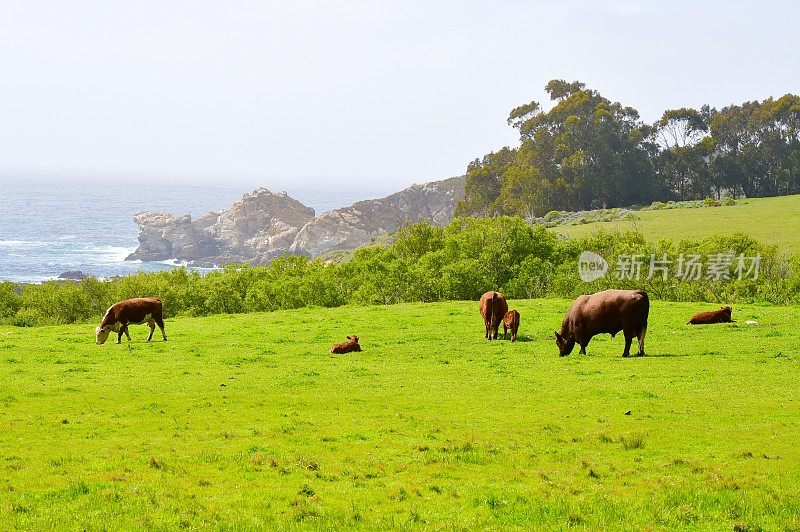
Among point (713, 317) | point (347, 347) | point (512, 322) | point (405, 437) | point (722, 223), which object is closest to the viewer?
point (405, 437)

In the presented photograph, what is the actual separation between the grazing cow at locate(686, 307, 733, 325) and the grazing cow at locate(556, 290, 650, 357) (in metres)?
9.29

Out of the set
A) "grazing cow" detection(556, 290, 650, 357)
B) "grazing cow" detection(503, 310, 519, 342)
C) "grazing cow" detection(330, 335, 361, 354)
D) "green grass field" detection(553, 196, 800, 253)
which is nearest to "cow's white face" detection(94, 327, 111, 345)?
"grazing cow" detection(330, 335, 361, 354)

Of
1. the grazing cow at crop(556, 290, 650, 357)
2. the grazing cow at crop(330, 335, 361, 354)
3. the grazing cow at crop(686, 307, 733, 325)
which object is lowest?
the grazing cow at crop(330, 335, 361, 354)

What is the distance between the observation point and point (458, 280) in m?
52.2

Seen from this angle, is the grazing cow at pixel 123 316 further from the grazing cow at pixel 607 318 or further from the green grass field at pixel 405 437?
Result: the grazing cow at pixel 607 318

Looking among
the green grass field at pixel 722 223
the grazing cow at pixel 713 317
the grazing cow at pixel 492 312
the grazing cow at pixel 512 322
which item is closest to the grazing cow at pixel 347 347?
the grazing cow at pixel 492 312

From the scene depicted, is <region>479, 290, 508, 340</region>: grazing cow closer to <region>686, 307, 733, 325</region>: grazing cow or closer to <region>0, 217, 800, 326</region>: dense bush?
<region>686, 307, 733, 325</region>: grazing cow

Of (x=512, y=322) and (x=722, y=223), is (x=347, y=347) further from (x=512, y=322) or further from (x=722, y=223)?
(x=722, y=223)

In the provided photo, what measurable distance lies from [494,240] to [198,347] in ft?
101

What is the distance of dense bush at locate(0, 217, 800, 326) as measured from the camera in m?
50.4

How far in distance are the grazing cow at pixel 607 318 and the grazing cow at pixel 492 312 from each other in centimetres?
470

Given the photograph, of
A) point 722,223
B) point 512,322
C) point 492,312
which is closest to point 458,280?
point 492,312

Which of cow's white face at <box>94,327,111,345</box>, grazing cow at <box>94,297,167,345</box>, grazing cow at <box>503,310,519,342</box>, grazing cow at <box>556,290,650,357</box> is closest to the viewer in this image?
grazing cow at <box>556,290,650,357</box>

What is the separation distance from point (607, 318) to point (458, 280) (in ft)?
87.5
